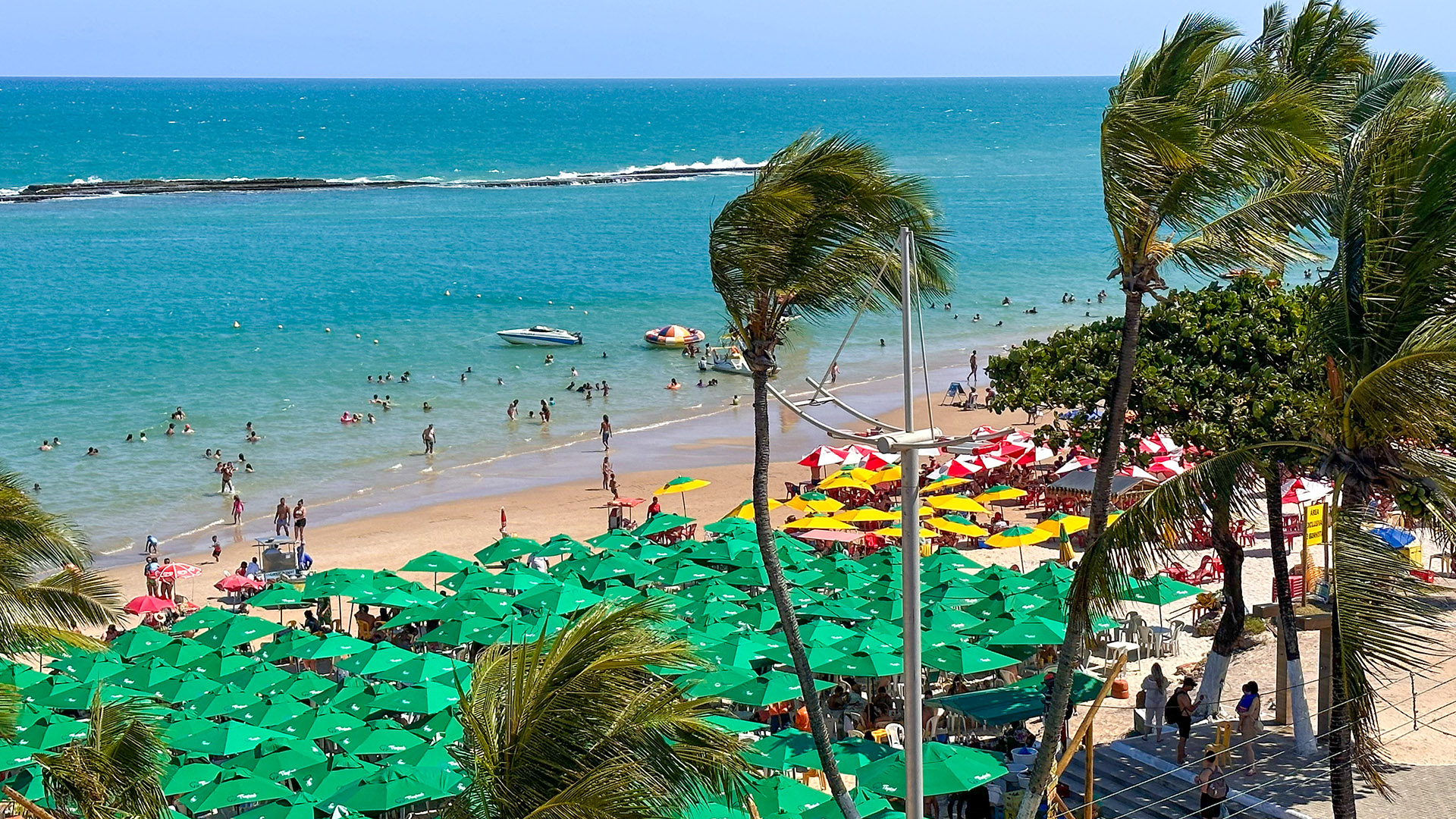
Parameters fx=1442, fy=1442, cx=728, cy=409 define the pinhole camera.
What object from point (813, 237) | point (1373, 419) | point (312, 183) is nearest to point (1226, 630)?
point (1373, 419)

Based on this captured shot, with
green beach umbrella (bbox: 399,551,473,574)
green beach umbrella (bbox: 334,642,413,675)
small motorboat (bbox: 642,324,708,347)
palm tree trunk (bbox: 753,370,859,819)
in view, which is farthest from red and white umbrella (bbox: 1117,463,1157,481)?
small motorboat (bbox: 642,324,708,347)

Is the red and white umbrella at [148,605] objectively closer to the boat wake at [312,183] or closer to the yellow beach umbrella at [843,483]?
the yellow beach umbrella at [843,483]

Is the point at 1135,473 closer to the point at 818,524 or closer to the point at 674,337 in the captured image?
the point at 818,524

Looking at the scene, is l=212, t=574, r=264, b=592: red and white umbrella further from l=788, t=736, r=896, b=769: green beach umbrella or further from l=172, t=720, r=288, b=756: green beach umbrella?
l=788, t=736, r=896, b=769: green beach umbrella

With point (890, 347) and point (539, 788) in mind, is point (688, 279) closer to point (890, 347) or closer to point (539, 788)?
point (890, 347)

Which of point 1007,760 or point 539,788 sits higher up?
point 539,788

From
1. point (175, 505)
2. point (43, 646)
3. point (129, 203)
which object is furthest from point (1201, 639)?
point (129, 203)

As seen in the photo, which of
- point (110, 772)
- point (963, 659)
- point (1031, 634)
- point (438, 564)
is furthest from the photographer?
point (438, 564)
